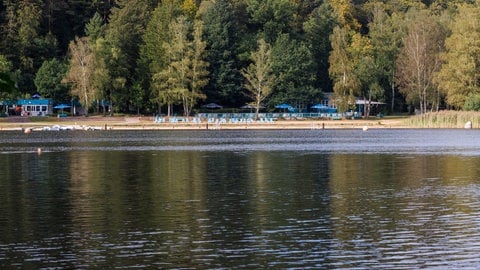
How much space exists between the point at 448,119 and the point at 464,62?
9510mm

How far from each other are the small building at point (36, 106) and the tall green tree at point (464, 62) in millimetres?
55759

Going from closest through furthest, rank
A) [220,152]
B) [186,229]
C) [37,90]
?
1. [186,229]
2. [220,152]
3. [37,90]

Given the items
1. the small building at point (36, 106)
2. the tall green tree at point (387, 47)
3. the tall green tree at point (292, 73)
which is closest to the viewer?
the tall green tree at point (292, 73)

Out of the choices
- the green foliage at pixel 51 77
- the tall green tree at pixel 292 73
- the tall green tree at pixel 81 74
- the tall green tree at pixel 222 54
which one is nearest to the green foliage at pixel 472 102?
the tall green tree at pixel 292 73

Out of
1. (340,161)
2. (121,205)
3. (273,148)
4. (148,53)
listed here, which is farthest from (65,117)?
(121,205)

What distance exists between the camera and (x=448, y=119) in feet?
337

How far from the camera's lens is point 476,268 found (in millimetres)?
22922

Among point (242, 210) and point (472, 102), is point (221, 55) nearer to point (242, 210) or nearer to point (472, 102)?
point (472, 102)

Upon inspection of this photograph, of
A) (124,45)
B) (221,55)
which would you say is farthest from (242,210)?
(124,45)

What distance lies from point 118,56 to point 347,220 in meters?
91.8

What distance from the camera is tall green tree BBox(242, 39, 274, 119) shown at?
12262 cm

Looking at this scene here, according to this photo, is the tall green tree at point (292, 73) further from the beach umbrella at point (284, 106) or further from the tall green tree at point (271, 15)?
the tall green tree at point (271, 15)

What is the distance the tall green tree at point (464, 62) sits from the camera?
355 feet

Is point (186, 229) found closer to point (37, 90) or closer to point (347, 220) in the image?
point (347, 220)
